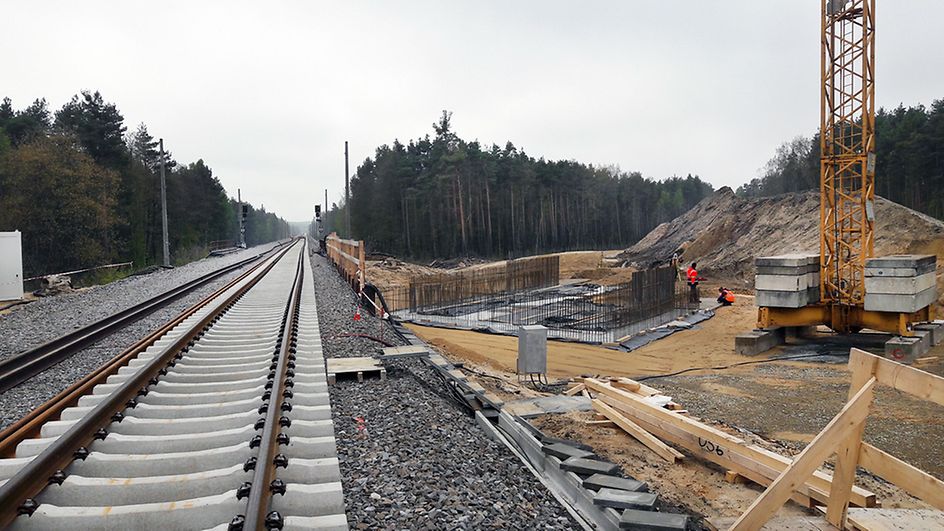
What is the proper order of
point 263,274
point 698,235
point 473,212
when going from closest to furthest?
1. point 263,274
2. point 698,235
3. point 473,212

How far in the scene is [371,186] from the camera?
7588 cm

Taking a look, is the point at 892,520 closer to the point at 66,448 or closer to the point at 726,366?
the point at 66,448

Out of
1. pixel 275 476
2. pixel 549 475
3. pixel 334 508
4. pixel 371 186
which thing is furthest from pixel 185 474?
pixel 371 186

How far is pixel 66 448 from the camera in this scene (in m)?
3.73

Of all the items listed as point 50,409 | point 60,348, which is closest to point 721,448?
point 50,409

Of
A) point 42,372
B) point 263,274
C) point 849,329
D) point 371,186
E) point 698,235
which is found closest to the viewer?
point 42,372

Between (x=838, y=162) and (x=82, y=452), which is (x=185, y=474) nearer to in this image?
(x=82, y=452)

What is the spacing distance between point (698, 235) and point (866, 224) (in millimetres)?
25378

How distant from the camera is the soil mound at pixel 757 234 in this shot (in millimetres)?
27188

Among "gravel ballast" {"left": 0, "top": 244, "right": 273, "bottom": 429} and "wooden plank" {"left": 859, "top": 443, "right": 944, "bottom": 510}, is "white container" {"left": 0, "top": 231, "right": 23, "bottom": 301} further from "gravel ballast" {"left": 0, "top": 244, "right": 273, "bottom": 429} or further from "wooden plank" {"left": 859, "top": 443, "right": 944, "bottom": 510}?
"wooden plank" {"left": 859, "top": 443, "right": 944, "bottom": 510}

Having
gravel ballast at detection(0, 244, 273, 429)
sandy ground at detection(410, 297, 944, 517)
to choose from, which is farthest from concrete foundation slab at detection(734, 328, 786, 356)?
gravel ballast at detection(0, 244, 273, 429)

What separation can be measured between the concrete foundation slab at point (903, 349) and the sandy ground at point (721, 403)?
0.74m

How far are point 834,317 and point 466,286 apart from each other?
14486 mm

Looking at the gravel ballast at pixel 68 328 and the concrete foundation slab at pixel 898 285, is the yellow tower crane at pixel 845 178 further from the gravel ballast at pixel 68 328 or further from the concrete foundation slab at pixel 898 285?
the gravel ballast at pixel 68 328
